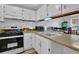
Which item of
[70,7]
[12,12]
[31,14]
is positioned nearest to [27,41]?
[31,14]

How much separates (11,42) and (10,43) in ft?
0.10

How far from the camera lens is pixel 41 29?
96.2 inches

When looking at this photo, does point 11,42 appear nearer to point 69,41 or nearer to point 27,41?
point 27,41

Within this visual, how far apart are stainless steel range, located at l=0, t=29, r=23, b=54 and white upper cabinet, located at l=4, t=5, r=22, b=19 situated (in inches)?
15.5

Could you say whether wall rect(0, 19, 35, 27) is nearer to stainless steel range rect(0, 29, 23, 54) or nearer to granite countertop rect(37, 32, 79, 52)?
stainless steel range rect(0, 29, 23, 54)

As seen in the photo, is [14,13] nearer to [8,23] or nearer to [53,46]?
[8,23]

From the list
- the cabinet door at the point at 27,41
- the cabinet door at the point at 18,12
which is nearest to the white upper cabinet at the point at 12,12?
the cabinet door at the point at 18,12

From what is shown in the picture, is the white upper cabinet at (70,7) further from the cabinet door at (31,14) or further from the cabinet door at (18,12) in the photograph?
the cabinet door at (18,12)

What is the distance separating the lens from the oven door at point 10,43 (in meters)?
1.75

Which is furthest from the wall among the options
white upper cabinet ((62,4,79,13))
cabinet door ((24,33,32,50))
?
white upper cabinet ((62,4,79,13))

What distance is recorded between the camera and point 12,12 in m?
2.16

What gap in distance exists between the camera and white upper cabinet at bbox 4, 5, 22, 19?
6.74ft
